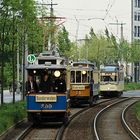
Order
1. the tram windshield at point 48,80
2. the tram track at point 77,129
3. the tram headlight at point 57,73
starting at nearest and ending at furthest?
the tram track at point 77,129 → the tram windshield at point 48,80 → the tram headlight at point 57,73

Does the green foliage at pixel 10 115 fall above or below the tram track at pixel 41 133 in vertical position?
above

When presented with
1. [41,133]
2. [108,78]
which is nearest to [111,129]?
[41,133]

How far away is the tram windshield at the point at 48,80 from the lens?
2578cm

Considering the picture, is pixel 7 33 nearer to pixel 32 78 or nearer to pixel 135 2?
pixel 32 78

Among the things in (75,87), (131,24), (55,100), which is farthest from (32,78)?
(131,24)

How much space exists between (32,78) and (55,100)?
1.40 metres

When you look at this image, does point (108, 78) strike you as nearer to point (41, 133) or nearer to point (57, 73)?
point (57, 73)

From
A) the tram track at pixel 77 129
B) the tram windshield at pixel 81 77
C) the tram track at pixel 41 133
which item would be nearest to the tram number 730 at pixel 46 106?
the tram track at pixel 41 133

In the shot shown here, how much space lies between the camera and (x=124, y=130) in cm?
2536

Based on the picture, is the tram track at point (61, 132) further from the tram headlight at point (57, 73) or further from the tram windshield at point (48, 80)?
the tram headlight at point (57, 73)

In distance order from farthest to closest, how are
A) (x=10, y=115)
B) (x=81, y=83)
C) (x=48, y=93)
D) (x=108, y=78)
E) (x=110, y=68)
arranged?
(x=108, y=78) < (x=110, y=68) < (x=81, y=83) < (x=10, y=115) < (x=48, y=93)

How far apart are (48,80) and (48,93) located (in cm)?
61

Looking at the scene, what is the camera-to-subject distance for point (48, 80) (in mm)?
25859

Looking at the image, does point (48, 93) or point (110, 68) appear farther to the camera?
point (110, 68)
